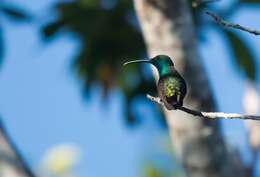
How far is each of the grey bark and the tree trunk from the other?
978mm

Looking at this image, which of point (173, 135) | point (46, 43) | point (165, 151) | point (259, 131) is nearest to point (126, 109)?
point (46, 43)

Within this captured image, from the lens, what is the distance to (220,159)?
6.48m

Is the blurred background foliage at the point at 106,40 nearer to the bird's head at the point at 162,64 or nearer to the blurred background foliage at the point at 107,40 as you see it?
the blurred background foliage at the point at 107,40

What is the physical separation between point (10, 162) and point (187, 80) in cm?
124

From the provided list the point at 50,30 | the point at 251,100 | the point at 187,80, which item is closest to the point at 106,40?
the point at 50,30

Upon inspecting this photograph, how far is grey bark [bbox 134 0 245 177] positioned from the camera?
637 cm

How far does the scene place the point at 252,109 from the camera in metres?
9.95

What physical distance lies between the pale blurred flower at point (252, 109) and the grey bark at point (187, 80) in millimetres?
2472

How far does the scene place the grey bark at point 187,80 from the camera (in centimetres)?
637

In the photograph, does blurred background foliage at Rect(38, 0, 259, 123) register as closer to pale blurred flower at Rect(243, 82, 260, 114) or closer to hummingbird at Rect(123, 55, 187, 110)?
pale blurred flower at Rect(243, 82, 260, 114)

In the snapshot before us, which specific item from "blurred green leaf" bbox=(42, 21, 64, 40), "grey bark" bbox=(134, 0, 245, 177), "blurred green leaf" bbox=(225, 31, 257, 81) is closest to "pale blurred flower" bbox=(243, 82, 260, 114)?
"blurred green leaf" bbox=(225, 31, 257, 81)

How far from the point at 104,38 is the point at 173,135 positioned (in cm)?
548

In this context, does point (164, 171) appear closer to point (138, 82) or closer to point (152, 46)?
point (138, 82)

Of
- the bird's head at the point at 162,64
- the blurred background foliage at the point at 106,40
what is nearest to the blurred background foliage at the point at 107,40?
the blurred background foliage at the point at 106,40
